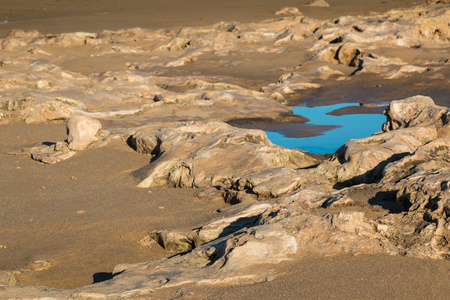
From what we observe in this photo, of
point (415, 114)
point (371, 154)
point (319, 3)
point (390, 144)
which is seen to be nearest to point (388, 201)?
point (371, 154)

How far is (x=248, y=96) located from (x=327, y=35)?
21.8ft

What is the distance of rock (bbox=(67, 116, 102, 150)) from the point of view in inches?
284

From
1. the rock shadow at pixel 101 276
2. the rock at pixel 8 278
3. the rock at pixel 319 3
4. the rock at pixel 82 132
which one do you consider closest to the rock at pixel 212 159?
the rock at pixel 82 132

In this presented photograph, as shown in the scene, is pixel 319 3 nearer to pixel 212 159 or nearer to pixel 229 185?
pixel 212 159

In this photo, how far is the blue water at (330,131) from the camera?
28.3 ft

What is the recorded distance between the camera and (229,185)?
528 cm

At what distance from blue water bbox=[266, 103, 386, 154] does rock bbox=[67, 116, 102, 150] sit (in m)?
2.97

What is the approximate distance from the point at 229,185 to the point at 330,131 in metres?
4.50

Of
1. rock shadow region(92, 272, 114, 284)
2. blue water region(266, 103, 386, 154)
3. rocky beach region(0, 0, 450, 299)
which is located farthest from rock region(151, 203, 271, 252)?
blue water region(266, 103, 386, 154)

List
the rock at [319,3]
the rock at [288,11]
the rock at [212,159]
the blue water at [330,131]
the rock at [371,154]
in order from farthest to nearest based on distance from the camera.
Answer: the rock at [319,3] → the rock at [288,11] → the blue water at [330,131] → the rock at [212,159] → the rock at [371,154]

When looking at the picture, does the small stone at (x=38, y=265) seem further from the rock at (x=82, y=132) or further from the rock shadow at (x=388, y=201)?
the rock at (x=82, y=132)

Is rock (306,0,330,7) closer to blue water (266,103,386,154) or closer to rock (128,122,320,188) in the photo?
blue water (266,103,386,154)

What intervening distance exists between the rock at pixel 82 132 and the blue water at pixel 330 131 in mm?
2974

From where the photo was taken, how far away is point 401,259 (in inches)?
120
